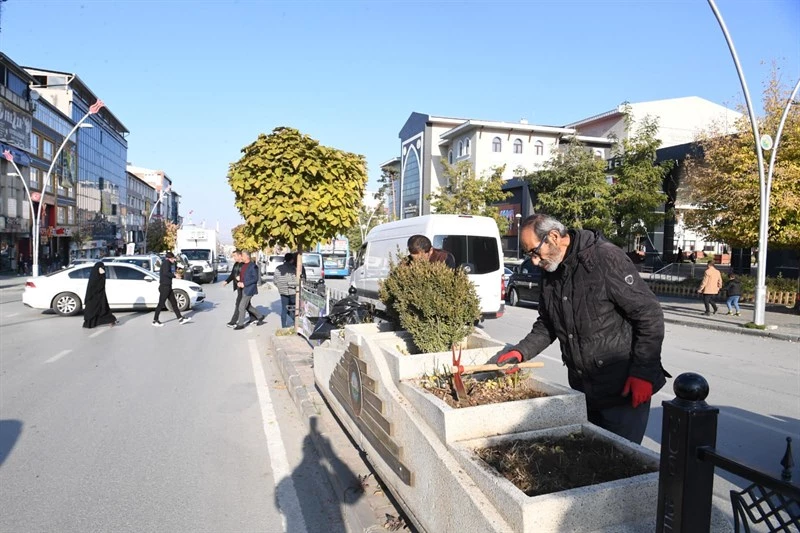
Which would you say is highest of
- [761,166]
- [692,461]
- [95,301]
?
[761,166]

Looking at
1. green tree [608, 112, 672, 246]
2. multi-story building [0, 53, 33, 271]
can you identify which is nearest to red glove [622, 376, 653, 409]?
green tree [608, 112, 672, 246]

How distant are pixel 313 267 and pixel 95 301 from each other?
59.8 ft

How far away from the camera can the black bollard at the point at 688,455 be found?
1.69 metres

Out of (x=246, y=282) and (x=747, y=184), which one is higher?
(x=747, y=184)

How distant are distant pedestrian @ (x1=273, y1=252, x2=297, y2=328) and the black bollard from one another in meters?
10.2

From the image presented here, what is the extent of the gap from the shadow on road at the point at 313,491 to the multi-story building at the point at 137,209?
80328 millimetres

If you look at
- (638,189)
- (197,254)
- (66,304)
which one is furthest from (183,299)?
(197,254)

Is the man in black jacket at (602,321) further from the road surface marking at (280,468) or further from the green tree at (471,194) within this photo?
the green tree at (471,194)

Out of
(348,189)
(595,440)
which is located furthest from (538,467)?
(348,189)

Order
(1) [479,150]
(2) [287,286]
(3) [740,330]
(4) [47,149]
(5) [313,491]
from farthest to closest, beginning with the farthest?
1. (4) [47,149]
2. (1) [479,150]
3. (3) [740,330]
4. (2) [287,286]
5. (5) [313,491]

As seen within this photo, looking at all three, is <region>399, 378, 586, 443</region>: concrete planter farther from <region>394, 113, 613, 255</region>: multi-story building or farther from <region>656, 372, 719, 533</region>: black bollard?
<region>394, 113, 613, 255</region>: multi-story building

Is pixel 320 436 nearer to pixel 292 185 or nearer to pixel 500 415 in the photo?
pixel 500 415

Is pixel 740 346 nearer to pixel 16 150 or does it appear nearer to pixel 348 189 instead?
pixel 348 189

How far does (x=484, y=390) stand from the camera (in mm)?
3451
